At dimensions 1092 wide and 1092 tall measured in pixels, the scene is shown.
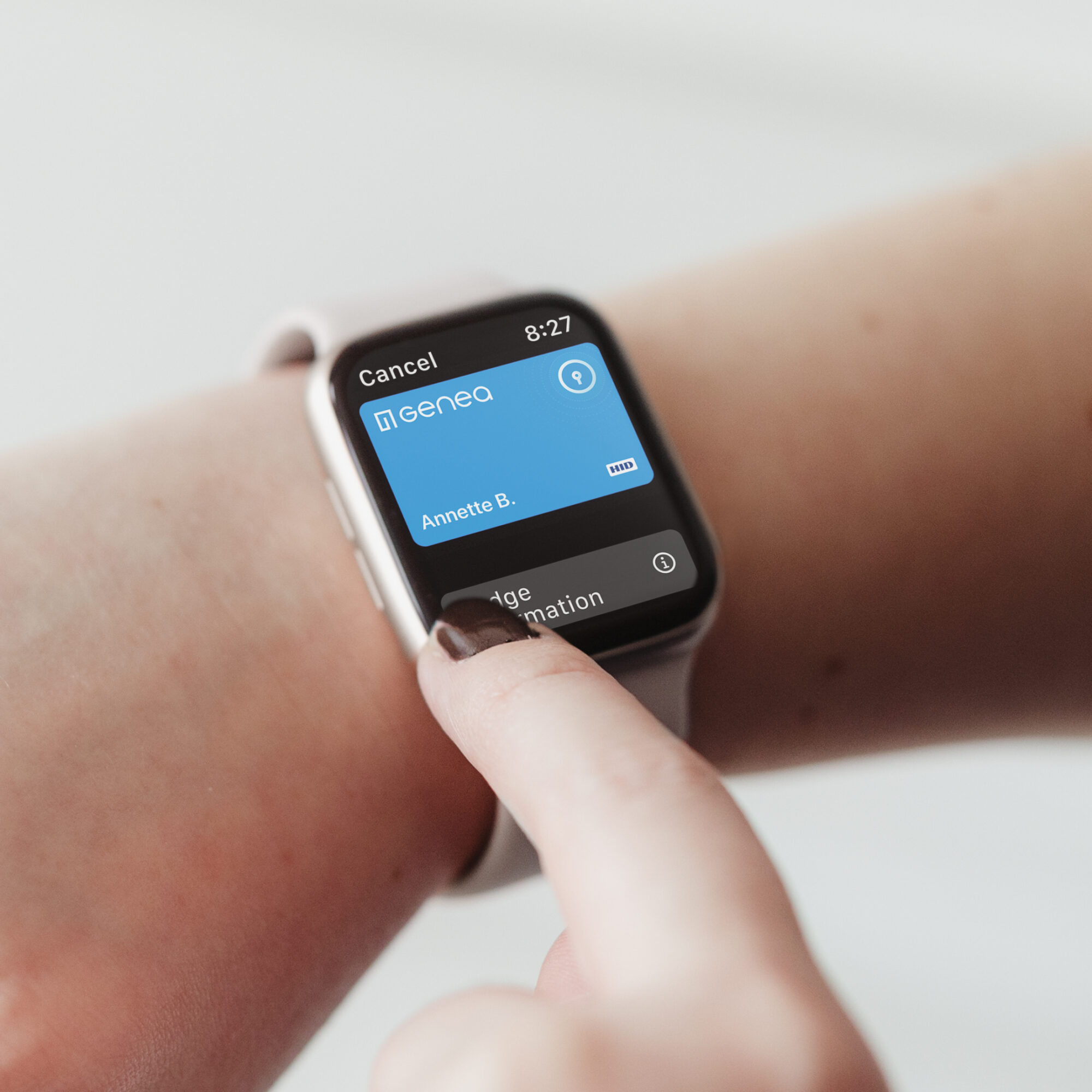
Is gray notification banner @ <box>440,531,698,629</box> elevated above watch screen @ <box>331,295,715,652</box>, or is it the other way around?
watch screen @ <box>331,295,715,652</box>

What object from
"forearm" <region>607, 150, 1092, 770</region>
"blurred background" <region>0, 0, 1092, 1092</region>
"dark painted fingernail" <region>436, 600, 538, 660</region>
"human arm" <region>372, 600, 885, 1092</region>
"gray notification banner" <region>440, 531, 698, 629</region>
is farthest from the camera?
"blurred background" <region>0, 0, 1092, 1092</region>

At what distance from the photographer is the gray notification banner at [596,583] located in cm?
70

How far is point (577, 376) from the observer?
0.76 meters

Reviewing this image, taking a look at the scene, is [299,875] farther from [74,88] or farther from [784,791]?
[74,88]

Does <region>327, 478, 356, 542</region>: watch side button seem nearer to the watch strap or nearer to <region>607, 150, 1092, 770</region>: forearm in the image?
the watch strap

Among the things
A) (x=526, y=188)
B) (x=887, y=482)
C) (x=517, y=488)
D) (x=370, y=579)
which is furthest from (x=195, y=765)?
(x=526, y=188)

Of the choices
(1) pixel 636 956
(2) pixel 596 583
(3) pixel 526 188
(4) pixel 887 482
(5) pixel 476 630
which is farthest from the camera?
(3) pixel 526 188

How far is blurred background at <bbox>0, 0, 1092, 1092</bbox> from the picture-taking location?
50.5 inches

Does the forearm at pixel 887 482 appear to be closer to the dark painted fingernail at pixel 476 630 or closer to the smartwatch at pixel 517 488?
the smartwatch at pixel 517 488

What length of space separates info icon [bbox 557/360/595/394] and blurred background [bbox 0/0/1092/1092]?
1.50ft

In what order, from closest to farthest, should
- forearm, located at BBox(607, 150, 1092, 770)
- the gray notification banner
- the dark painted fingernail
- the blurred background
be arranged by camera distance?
the dark painted fingernail
the gray notification banner
forearm, located at BBox(607, 150, 1092, 770)
the blurred background

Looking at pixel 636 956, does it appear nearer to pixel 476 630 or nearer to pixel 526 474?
pixel 476 630

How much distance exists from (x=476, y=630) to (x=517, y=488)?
0.15m

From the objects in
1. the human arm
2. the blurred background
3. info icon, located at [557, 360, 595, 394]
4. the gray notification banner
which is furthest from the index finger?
the blurred background
